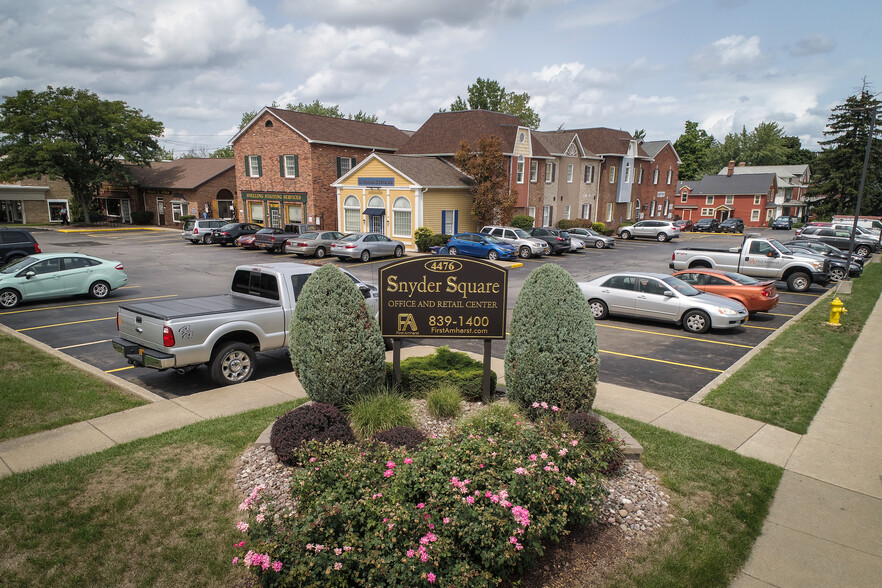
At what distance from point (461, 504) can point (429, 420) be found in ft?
9.56

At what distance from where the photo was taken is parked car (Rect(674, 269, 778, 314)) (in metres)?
16.3

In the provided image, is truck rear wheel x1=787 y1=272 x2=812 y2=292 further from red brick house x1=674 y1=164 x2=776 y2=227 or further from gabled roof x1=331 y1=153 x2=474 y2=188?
red brick house x1=674 y1=164 x2=776 y2=227

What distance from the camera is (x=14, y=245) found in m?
21.2

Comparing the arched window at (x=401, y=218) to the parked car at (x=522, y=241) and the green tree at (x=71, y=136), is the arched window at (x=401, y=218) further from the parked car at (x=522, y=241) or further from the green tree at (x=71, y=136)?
the green tree at (x=71, y=136)

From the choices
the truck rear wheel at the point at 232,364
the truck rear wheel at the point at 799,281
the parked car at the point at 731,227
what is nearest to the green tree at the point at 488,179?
the truck rear wheel at the point at 799,281

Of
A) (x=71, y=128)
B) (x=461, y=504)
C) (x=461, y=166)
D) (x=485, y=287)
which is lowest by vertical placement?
(x=461, y=504)

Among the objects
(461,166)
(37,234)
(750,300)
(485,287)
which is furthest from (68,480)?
(37,234)

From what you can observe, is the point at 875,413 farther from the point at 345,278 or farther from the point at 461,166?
the point at 461,166

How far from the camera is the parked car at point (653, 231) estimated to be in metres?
46.2

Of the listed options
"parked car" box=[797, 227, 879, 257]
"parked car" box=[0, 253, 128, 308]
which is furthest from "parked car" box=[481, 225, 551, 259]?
"parked car" box=[0, 253, 128, 308]

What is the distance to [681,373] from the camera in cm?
1118

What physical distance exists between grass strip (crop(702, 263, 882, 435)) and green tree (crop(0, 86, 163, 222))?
162ft

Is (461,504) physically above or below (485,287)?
below

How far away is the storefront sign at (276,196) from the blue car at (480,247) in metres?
13.5
